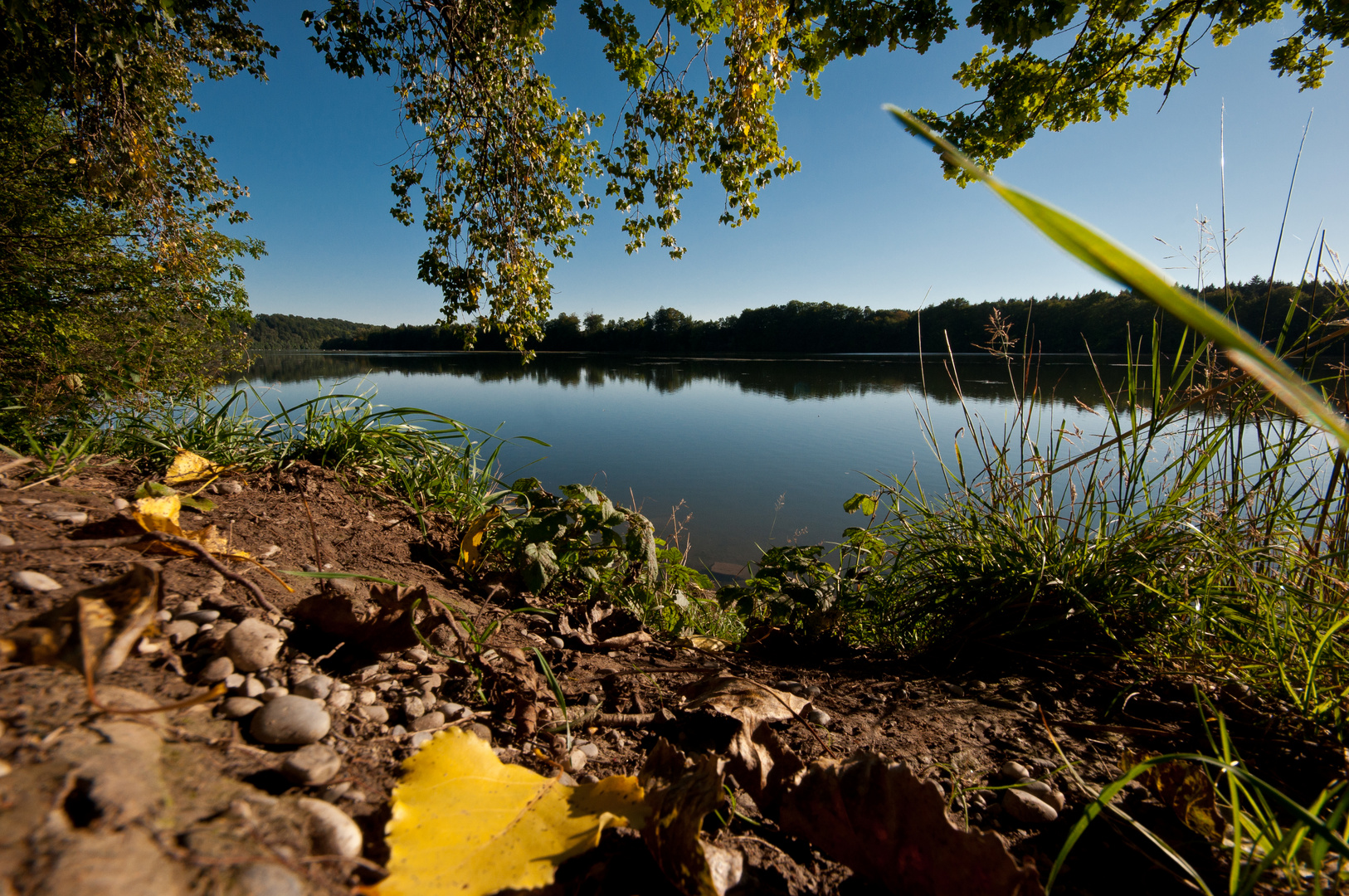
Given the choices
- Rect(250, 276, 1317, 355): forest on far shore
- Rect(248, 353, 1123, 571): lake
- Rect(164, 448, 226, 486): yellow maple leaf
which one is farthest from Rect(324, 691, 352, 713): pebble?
Rect(250, 276, 1317, 355): forest on far shore

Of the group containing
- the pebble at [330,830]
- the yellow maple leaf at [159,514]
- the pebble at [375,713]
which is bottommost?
the pebble at [375,713]

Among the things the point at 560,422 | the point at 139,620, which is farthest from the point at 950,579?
the point at 560,422

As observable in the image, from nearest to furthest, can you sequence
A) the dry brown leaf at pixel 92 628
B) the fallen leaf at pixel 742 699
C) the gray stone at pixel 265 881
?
the gray stone at pixel 265 881 < the dry brown leaf at pixel 92 628 < the fallen leaf at pixel 742 699

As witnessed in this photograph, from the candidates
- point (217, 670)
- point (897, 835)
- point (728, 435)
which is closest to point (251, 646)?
point (217, 670)

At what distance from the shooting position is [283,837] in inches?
20.3

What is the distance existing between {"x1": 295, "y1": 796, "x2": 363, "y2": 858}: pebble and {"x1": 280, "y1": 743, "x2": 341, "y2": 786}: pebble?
2.1 inches

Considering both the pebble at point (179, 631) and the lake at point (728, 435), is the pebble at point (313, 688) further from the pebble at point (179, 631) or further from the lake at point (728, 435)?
the lake at point (728, 435)

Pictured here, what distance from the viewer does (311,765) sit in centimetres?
65

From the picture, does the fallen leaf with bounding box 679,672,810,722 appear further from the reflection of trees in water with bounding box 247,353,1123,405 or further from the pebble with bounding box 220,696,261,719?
the reflection of trees in water with bounding box 247,353,1123,405

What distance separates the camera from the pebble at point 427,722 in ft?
2.76

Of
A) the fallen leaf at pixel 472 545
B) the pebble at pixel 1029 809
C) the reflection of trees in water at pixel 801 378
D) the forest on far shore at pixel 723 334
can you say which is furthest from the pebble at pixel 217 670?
the forest on far shore at pixel 723 334

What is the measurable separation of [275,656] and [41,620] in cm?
33

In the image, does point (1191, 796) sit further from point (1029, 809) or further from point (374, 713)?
point (374, 713)

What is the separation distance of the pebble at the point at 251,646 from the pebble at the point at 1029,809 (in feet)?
3.94
